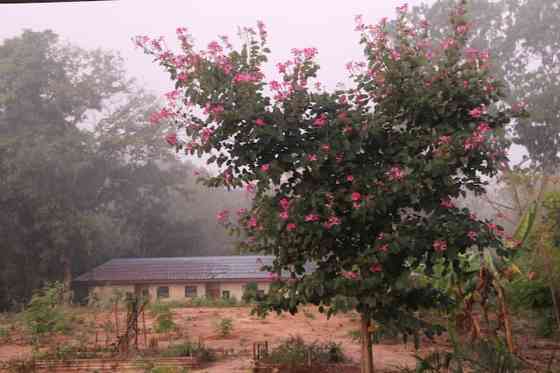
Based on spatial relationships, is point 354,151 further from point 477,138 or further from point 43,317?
point 43,317

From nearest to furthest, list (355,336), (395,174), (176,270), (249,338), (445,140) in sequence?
(445,140) < (395,174) < (355,336) < (249,338) < (176,270)

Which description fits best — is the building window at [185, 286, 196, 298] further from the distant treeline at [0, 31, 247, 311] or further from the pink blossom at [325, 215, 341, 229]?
the pink blossom at [325, 215, 341, 229]

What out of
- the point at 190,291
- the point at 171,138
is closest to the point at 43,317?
the point at 171,138

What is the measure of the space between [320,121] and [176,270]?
14.6 meters

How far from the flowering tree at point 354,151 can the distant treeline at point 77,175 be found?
1527 centimetres

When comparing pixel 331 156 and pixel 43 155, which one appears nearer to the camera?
pixel 331 156

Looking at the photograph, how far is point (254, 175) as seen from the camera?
14.8ft

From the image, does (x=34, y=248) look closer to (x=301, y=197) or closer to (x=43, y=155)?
(x=43, y=155)

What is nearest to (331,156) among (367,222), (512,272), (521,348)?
(367,222)

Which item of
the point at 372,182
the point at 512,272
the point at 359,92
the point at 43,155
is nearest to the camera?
the point at 372,182

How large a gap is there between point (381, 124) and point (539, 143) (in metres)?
16.5

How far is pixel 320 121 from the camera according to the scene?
4559 millimetres

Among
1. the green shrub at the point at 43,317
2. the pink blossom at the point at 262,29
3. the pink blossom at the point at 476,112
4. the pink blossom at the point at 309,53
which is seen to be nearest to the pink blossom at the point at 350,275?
the pink blossom at the point at 476,112

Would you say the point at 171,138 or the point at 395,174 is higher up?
the point at 171,138
